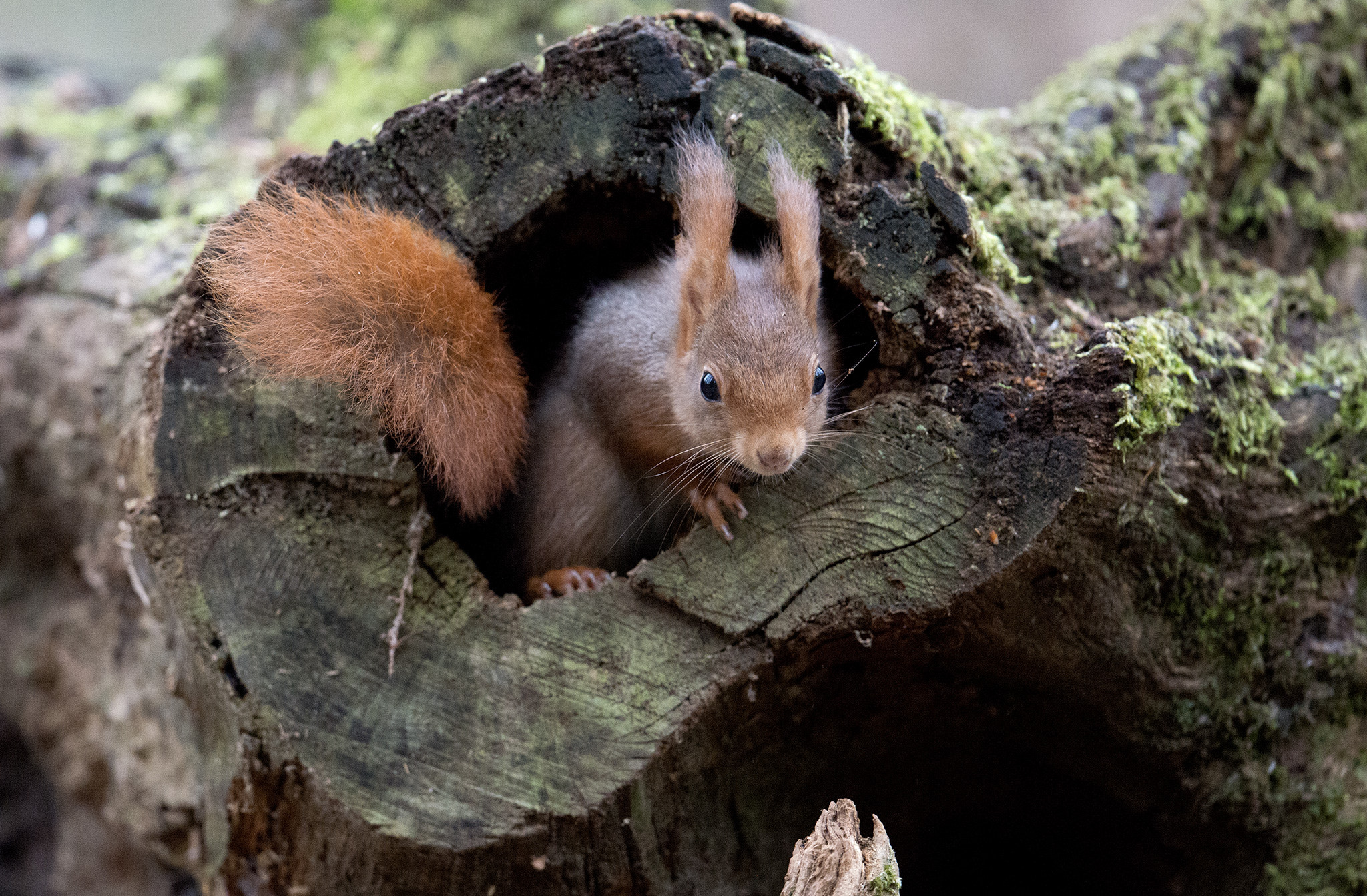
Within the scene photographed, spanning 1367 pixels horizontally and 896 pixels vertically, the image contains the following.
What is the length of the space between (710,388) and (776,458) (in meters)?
0.29

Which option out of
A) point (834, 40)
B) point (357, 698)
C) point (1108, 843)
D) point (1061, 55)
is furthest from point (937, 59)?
point (357, 698)

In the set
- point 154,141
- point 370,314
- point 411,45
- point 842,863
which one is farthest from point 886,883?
point 411,45

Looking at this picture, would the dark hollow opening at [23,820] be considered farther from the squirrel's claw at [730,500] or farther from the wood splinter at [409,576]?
the squirrel's claw at [730,500]

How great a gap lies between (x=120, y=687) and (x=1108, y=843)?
249cm

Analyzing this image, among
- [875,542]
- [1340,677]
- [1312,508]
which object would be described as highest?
[1312,508]

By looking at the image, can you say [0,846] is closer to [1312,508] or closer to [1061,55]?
[1312,508]

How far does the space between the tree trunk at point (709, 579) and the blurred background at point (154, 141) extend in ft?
1.33

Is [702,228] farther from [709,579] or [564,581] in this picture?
[564,581]

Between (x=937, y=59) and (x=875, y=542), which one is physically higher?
(x=937, y=59)

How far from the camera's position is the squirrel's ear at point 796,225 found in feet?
6.28

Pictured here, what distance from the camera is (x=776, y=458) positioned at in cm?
198

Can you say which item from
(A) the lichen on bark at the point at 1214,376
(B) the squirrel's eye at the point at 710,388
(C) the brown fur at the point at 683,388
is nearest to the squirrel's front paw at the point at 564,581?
(C) the brown fur at the point at 683,388

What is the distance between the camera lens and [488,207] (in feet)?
6.57

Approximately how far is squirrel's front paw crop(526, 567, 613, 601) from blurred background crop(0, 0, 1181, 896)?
1082mm
